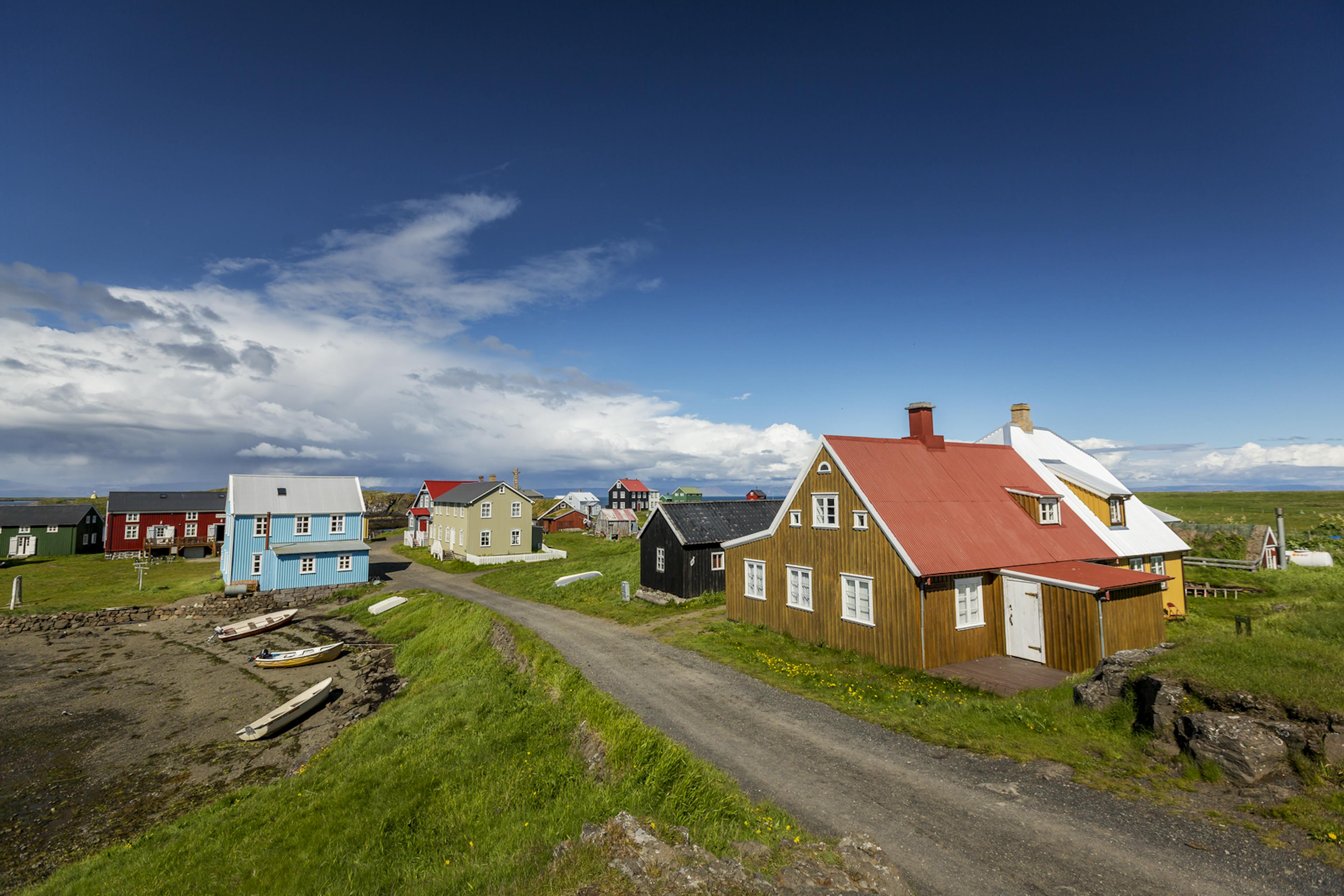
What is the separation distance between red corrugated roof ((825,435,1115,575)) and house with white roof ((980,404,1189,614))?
912 mm

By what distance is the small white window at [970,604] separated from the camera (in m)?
20.8

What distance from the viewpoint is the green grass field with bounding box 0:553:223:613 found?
4394 cm

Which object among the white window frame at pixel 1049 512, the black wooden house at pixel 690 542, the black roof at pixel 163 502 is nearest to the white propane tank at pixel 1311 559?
the white window frame at pixel 1049 512

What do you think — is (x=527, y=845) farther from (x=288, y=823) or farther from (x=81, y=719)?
(x=81, y=719)

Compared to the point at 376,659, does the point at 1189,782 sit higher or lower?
higher

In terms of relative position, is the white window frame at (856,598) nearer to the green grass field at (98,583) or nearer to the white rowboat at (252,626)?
the white rowboat at (252,626)

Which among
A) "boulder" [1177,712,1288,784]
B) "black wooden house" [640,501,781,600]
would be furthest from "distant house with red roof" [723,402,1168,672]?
"boulder" [1177,712,1288,784]

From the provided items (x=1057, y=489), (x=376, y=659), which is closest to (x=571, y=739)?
(x=376, y=659)

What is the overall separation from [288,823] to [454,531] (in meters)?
51.0

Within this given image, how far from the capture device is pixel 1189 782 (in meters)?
11.0

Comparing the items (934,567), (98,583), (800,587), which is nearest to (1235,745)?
(934,567)

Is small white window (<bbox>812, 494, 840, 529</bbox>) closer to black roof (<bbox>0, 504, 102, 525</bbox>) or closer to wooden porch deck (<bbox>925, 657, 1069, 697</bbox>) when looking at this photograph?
wooden porch deck (<bbox>925, 657, 1069, 697</bbox>)

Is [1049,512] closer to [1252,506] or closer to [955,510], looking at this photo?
[955,510]

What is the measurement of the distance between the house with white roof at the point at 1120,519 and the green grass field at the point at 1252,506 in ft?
141
